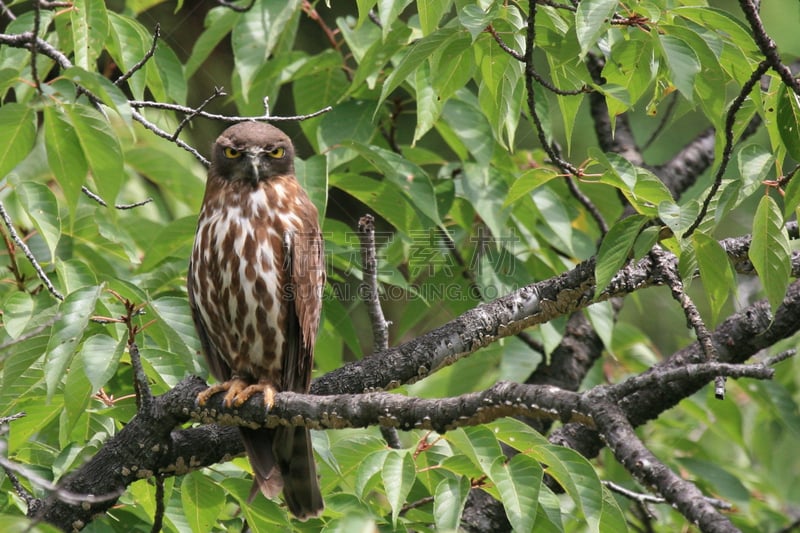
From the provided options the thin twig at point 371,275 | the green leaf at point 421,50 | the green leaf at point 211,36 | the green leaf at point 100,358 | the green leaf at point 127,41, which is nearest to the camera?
the green leaf at point 100,358

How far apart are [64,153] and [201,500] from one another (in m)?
1.32

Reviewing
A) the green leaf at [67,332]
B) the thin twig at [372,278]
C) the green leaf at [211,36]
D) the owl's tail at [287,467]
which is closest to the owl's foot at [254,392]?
the owl's tail at [287,467]

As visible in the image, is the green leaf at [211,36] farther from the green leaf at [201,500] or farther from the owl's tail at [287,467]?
the green leaf at [201,500]

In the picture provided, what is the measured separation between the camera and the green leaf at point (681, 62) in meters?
2.71

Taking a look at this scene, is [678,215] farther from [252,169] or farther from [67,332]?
[252,169]

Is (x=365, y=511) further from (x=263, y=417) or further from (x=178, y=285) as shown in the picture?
(x=178, y=285)

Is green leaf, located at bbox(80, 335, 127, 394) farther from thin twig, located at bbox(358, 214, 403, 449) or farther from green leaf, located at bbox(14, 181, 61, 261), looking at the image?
thin twig, located at bbox(358, 214, 403, 449)

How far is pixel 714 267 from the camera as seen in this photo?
2846 millimetres

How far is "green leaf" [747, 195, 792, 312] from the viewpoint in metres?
2.71

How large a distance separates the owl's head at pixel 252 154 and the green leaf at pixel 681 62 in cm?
229

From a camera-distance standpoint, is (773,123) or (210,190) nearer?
(773,123)

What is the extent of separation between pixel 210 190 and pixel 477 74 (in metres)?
1.52

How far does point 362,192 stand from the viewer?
437 cm

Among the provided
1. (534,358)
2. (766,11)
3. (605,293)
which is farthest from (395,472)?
(766,11)
